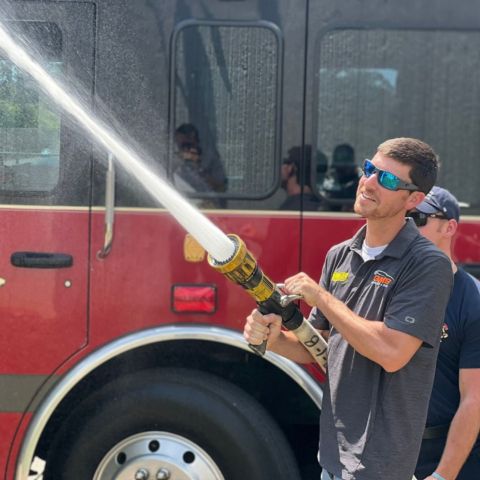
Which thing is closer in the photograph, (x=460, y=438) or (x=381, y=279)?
(x=381, y=279)

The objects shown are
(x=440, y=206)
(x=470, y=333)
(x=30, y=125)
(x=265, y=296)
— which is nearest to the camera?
(x=265, y=296)

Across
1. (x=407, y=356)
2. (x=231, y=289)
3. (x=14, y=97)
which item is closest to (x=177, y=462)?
(x=231, y=289)

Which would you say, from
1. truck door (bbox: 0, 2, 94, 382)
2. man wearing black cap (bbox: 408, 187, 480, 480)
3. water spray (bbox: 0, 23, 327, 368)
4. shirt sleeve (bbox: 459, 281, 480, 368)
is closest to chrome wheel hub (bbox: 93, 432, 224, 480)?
truck door (bbox: 0, 2, 94, 382)

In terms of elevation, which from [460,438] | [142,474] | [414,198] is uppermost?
[414,198]

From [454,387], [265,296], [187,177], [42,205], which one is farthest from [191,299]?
[454,387]

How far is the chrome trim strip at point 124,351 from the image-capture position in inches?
140

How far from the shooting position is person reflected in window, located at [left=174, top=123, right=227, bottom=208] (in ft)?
11.8

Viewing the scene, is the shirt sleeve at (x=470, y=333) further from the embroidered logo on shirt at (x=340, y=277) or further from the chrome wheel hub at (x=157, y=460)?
the chrome wheel hub at (x=157, y=460)

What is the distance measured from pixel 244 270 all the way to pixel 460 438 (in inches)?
39.8

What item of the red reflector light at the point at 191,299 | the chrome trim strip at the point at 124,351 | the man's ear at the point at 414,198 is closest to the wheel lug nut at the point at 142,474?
the chrome trim strip at the point at 124,351

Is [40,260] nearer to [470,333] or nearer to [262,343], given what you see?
[262,343]

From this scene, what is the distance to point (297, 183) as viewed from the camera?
11.9 feet

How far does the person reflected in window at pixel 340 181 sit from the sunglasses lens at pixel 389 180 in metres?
1.25

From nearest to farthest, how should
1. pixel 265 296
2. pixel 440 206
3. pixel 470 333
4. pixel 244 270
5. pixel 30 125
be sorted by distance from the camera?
pixel 244 270, pixel 265 296, pixel 470 333, pixel 440 206, pixel 30 125
